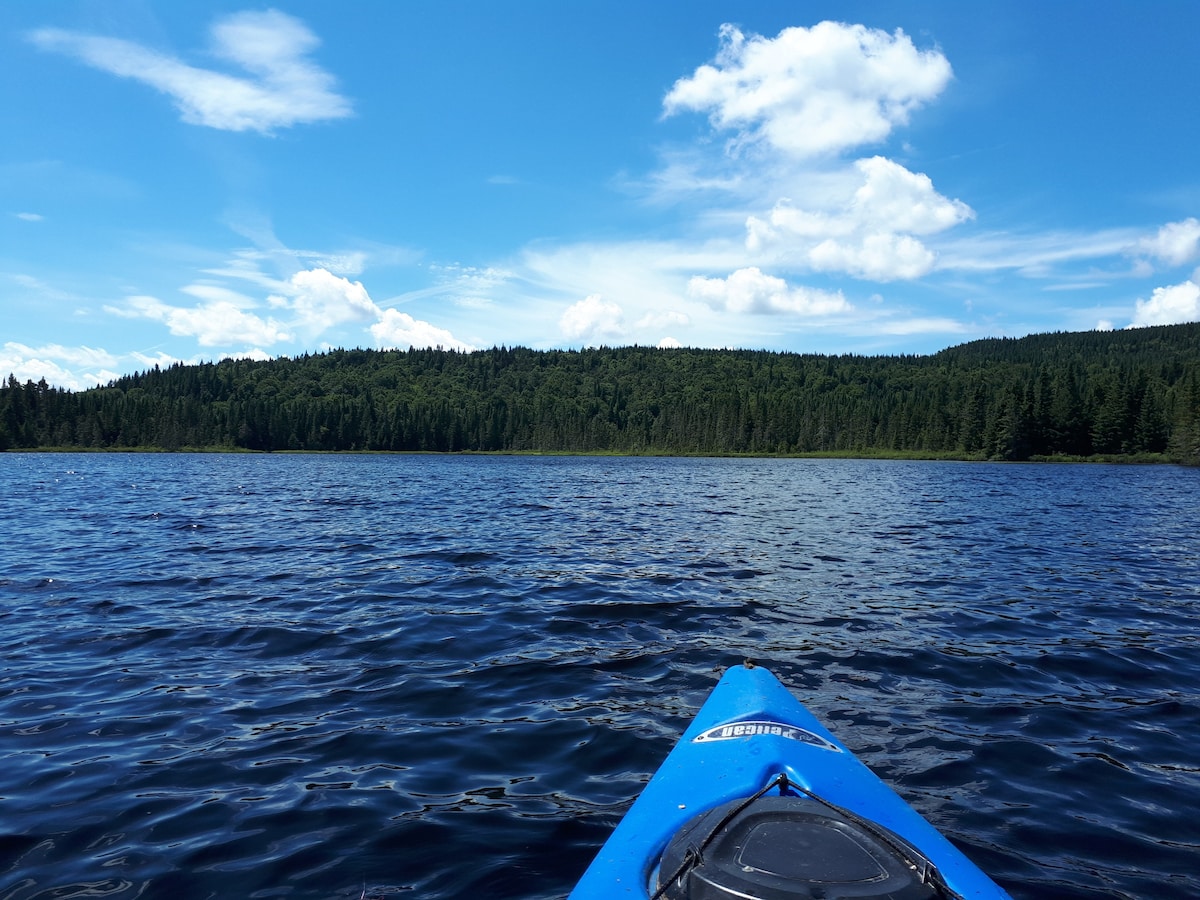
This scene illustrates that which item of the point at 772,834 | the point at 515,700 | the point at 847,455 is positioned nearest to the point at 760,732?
the point at 772,834

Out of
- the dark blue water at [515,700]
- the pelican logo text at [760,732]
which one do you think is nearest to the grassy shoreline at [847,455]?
the dark blue water at [515,700]

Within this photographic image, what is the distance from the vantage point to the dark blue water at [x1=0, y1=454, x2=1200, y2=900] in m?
6.15

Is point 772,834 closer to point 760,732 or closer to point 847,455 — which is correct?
point 760,732

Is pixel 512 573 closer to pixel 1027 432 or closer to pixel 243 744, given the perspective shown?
pixel 243 744

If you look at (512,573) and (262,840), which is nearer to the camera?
(262,840)

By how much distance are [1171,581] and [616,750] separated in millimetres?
18600

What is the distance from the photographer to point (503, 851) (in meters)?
6.14

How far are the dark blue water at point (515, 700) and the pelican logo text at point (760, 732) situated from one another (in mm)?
1273

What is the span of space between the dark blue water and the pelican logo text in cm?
127

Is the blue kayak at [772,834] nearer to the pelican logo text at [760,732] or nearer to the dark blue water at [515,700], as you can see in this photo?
the pelican logo text at [760,732]

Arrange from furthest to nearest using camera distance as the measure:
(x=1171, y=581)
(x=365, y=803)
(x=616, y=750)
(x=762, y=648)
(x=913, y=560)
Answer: (x=913, y=560) < (x=1171, y=581) < (x=762, y=648) < (x=616, y=750) < (x=365, y=803)

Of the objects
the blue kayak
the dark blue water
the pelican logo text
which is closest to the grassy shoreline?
the dark blue water

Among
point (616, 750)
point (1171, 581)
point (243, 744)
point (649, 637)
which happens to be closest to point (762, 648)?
point (649, 637)

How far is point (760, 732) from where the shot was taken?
634 centimetres
